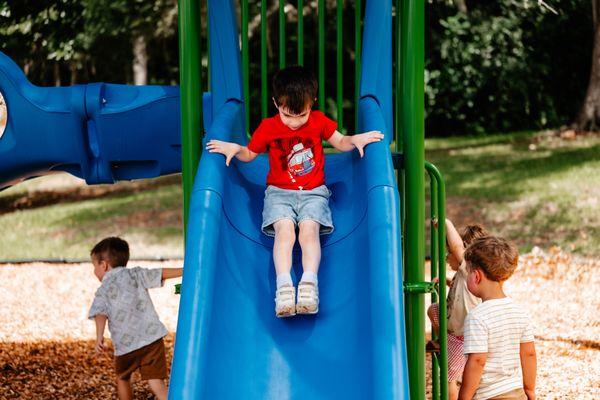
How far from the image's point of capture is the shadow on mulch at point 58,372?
5.77 m

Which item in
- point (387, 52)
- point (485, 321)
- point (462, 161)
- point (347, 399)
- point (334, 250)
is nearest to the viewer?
point (347, 399)

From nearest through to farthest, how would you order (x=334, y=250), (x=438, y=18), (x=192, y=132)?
(x=334, y=250), (x=192, y=132), (x=438, y=18)

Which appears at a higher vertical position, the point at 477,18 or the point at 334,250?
the point at 477,18

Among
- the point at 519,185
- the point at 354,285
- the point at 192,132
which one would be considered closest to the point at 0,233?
the point at 519,185

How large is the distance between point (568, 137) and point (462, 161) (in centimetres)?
233

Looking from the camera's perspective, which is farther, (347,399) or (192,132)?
(192,132)

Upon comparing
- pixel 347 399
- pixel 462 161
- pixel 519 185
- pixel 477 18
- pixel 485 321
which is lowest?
pixel 347 399

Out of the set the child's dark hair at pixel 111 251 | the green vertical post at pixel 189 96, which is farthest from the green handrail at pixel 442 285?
the child's dark hair at pixel 111 251

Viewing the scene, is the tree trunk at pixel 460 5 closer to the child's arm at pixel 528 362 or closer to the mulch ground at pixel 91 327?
the mulch ground at pixel 91 327

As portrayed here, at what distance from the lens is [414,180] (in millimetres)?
4090

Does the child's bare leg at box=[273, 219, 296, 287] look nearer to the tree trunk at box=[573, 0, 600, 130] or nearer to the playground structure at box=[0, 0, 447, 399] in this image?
the playground structure at box=[0, 0, 447, 399]

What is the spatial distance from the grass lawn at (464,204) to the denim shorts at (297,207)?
5821 mm

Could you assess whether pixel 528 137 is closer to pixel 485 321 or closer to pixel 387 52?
pixel 387 52

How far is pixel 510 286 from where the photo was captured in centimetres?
821
